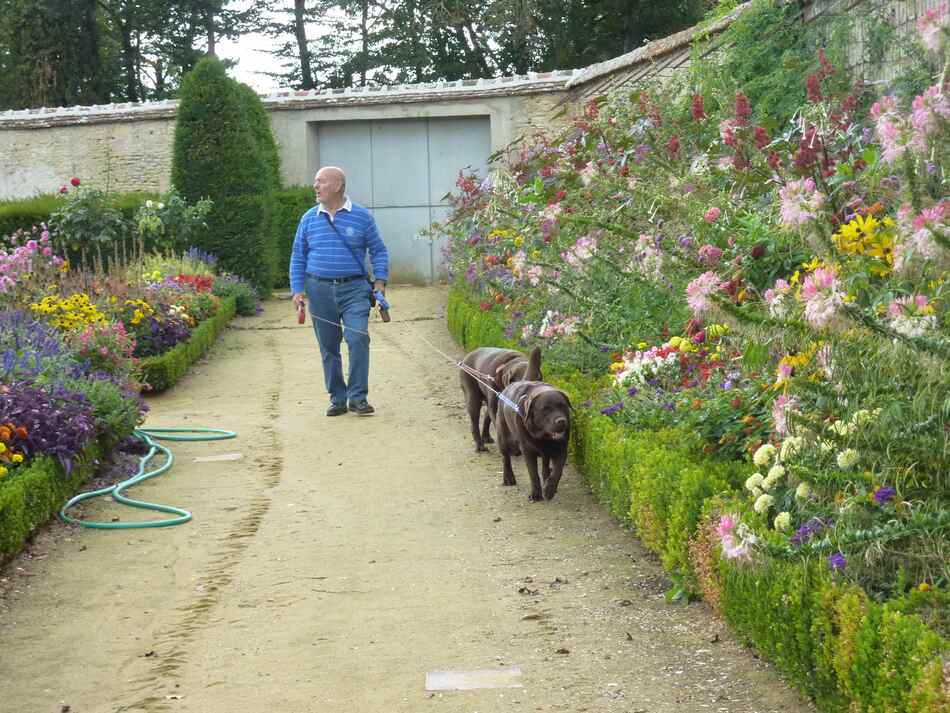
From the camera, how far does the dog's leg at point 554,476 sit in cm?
663

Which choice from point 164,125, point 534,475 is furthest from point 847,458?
point 164,125

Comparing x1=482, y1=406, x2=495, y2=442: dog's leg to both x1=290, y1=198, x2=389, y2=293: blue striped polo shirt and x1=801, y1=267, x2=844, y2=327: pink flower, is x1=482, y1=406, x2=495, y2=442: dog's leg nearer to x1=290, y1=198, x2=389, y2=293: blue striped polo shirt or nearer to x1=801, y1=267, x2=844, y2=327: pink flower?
x1=290, y1=198, x2=389, y2=293: blue striped polo shirt

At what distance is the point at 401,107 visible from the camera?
21453 mm

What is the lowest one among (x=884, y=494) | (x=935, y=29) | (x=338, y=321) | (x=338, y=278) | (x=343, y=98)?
(x=338, y=321)

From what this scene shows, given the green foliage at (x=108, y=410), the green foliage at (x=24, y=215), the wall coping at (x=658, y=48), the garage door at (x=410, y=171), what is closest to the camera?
the green foliage at (x=108, y=410)

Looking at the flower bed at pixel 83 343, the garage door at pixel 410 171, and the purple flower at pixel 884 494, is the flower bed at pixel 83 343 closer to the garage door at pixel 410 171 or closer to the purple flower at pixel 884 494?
the purple flower at pixel 884 494

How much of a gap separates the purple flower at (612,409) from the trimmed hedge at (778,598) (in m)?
0.21

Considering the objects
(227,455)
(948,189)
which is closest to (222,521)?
(227,455)

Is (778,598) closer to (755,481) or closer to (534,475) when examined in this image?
(755,481)

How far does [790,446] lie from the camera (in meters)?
4.09

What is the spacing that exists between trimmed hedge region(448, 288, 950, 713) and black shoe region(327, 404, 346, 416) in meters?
3.71

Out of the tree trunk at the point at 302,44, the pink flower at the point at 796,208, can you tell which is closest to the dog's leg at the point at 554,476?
the pink flower at the point at 796,208

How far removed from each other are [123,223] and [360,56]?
653 inches

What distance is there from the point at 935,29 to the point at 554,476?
4.00 metres
